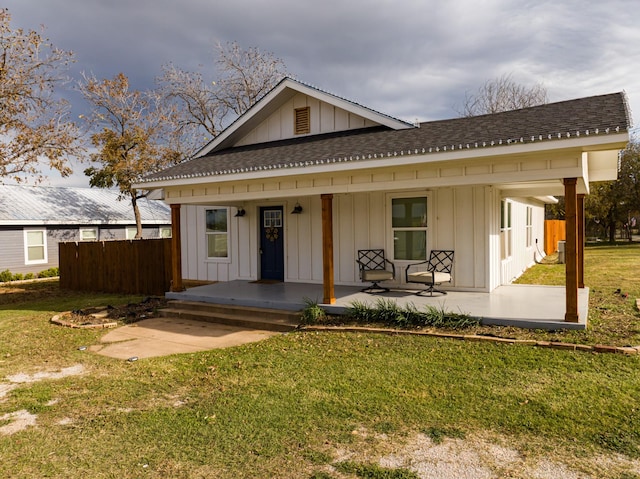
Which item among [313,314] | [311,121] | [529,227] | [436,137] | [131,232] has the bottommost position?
[313,314]

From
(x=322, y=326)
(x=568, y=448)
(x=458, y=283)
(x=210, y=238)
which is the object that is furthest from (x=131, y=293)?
(x=568, y=448)

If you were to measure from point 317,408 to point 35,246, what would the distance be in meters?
19.9

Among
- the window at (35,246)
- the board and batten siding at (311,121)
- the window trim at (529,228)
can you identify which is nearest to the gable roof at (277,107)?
the board and batten siding at (311,121)

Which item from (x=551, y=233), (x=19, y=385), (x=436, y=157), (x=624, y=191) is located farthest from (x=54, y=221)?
(x=624, y=191)

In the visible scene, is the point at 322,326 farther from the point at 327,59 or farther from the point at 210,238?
the point at 327,59

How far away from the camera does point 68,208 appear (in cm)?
2189

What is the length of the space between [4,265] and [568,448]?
69.6 feet

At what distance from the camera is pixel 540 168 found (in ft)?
22.0

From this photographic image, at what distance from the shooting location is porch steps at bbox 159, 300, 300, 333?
8.25 m

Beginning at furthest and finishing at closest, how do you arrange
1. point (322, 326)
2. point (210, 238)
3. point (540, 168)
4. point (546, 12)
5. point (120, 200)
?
point (120, 200) → point (210, 238) → point (546, 12) → point (322, 326) → point (540, 168)

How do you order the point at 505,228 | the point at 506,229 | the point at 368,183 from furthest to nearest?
the point at 506,229 < the point at 505,228 < the point at 368,183

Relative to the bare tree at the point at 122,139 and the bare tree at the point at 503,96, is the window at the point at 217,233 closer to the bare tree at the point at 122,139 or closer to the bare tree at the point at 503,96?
the bare tree at the point at 122,139

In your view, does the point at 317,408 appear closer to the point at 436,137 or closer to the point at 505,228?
the point at 436,137

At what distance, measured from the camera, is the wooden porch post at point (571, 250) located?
6.36 m
